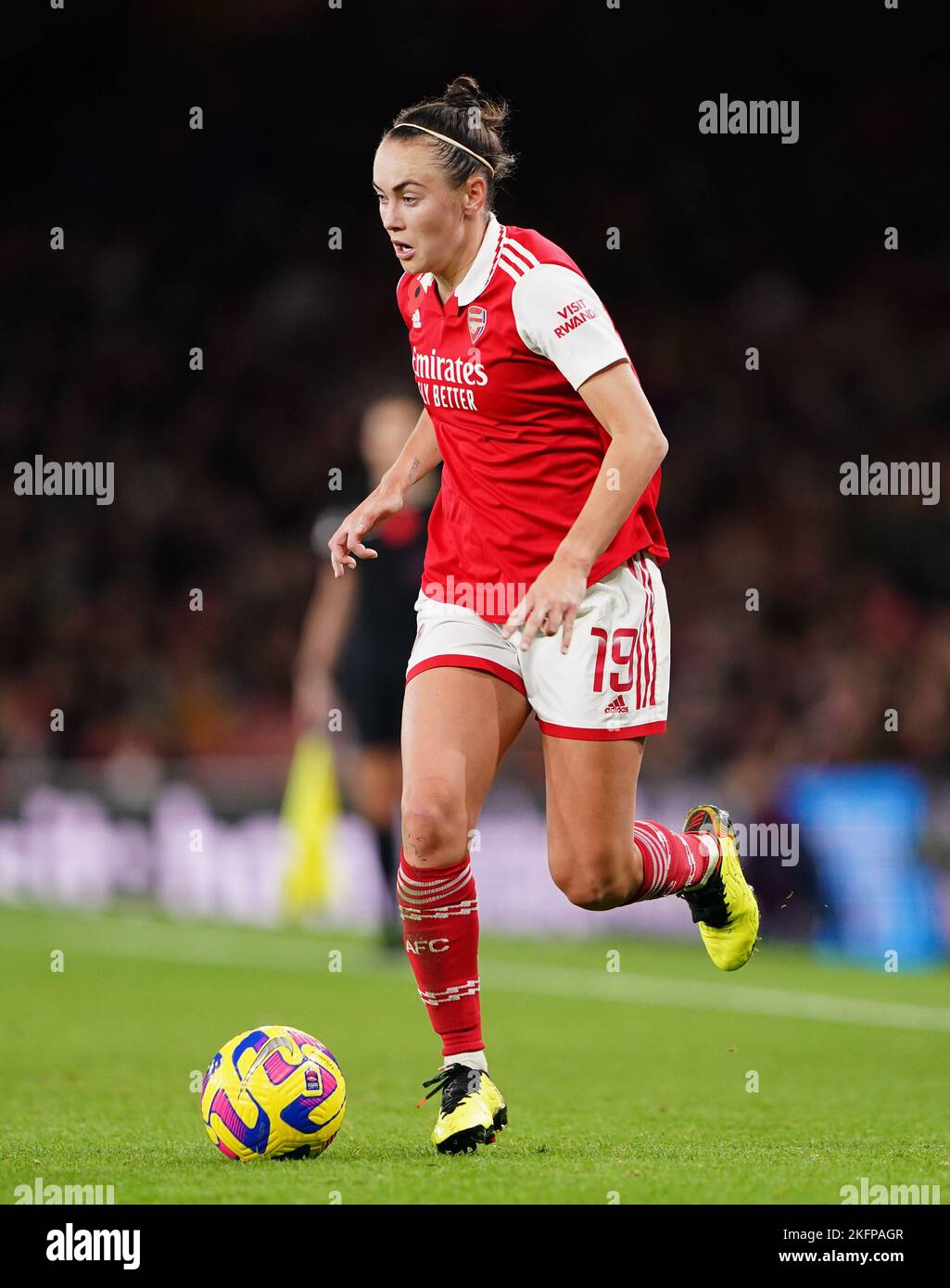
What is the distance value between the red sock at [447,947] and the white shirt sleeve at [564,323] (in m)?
1.09

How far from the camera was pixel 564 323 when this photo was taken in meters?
4.00

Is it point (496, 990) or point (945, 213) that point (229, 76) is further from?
point (496, 990)

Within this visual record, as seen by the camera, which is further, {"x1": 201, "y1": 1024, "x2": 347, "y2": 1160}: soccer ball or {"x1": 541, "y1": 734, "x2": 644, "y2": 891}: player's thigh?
{"x1": 541, "y1": 734, "x2": 644, "y2": 891}: player's thigh

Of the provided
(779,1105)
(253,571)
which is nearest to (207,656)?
(253,571)

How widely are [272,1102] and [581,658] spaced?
1.16 metres

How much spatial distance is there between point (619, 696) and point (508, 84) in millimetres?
13645

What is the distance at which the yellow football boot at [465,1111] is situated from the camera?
3.92 metres

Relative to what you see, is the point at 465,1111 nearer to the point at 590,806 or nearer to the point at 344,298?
the point at 590,806

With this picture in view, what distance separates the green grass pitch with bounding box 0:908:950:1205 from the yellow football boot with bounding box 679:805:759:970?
0.41m

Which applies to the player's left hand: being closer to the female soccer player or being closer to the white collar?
the female soccer player

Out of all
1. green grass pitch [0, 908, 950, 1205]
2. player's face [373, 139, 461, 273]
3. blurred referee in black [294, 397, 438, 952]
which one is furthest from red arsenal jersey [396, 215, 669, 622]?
blurred referee in black [294, 397, 438, 952]

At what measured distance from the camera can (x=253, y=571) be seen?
16156 millimetres

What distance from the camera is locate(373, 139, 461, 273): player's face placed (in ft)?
13.3

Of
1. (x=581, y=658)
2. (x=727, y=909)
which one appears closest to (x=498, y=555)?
(x=581, y=658)
